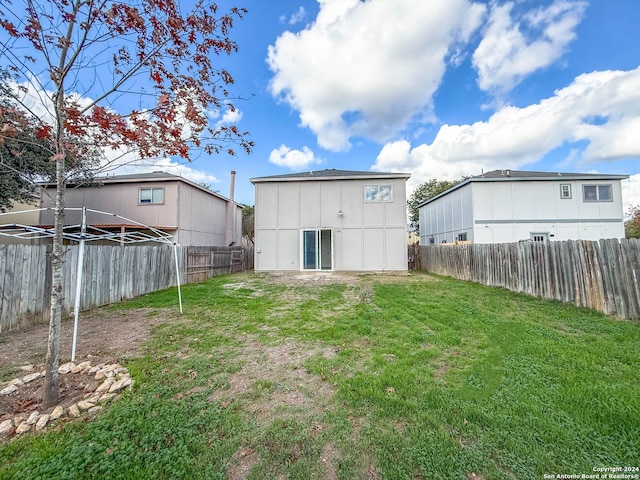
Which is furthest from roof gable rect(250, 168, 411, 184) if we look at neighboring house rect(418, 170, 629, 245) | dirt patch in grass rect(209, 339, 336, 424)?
dirt patch in grass rect(209, 339, 336, 424)

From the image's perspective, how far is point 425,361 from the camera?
366 centimetres

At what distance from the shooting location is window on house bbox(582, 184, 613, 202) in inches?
625

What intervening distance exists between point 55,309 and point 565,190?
21639 mm

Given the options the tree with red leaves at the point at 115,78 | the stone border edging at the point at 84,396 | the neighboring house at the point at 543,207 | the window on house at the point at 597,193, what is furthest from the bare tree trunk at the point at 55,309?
the window on house at the point at 597,193

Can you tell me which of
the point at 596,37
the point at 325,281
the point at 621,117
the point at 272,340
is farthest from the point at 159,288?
the point at 621,117

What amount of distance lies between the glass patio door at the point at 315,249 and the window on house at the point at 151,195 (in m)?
7.60

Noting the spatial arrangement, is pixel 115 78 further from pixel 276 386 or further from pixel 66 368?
pixel 276 386

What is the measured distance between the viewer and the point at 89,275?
730 centimetres

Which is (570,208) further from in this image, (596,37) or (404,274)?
(404,274)

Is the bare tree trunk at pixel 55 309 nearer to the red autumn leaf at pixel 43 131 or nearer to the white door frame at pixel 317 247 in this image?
the red autumn leaf at pixel 43 131

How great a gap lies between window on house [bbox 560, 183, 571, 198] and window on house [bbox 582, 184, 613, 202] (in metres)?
0.83

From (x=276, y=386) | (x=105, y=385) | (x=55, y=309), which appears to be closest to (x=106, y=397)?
(x=105, y=385)

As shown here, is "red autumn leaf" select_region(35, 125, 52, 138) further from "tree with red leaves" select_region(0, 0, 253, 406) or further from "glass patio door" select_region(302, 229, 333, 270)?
"glass patio door" select_region(302, 229, 333, 270)

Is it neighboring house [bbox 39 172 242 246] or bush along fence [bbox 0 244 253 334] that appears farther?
neighboring house [bbox 39 172 242 246]
